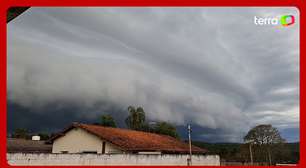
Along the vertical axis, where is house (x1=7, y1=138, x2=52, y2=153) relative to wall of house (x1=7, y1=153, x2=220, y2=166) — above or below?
below

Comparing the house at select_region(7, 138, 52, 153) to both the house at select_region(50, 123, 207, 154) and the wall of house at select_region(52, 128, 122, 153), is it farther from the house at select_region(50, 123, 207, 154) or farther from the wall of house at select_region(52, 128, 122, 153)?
the wall of house at select_region(52, 128, 122, 153)

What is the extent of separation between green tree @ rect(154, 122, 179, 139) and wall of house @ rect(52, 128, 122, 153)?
17.6 meters

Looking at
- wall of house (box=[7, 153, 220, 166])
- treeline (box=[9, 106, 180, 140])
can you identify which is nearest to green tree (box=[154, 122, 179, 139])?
treeline (box=[9, 106, 180, 140])

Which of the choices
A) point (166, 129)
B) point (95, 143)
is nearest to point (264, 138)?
point (166, 129)

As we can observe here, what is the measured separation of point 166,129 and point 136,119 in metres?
5.31

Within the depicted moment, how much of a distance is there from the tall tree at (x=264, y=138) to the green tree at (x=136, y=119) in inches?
576

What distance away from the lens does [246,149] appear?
33.7 metres

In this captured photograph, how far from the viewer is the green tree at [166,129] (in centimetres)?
3769

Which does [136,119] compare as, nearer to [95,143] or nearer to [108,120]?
[108,120]

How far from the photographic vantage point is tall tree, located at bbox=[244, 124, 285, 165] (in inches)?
1238

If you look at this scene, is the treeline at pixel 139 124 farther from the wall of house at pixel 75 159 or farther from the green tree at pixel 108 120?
the wall of house at pixel 75 159

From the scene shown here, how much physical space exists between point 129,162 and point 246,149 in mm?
22459

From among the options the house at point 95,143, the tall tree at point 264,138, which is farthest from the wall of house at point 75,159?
the tall tree at point 264,138

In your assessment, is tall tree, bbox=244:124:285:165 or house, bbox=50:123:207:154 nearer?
house, bbox=50:123:207:154
